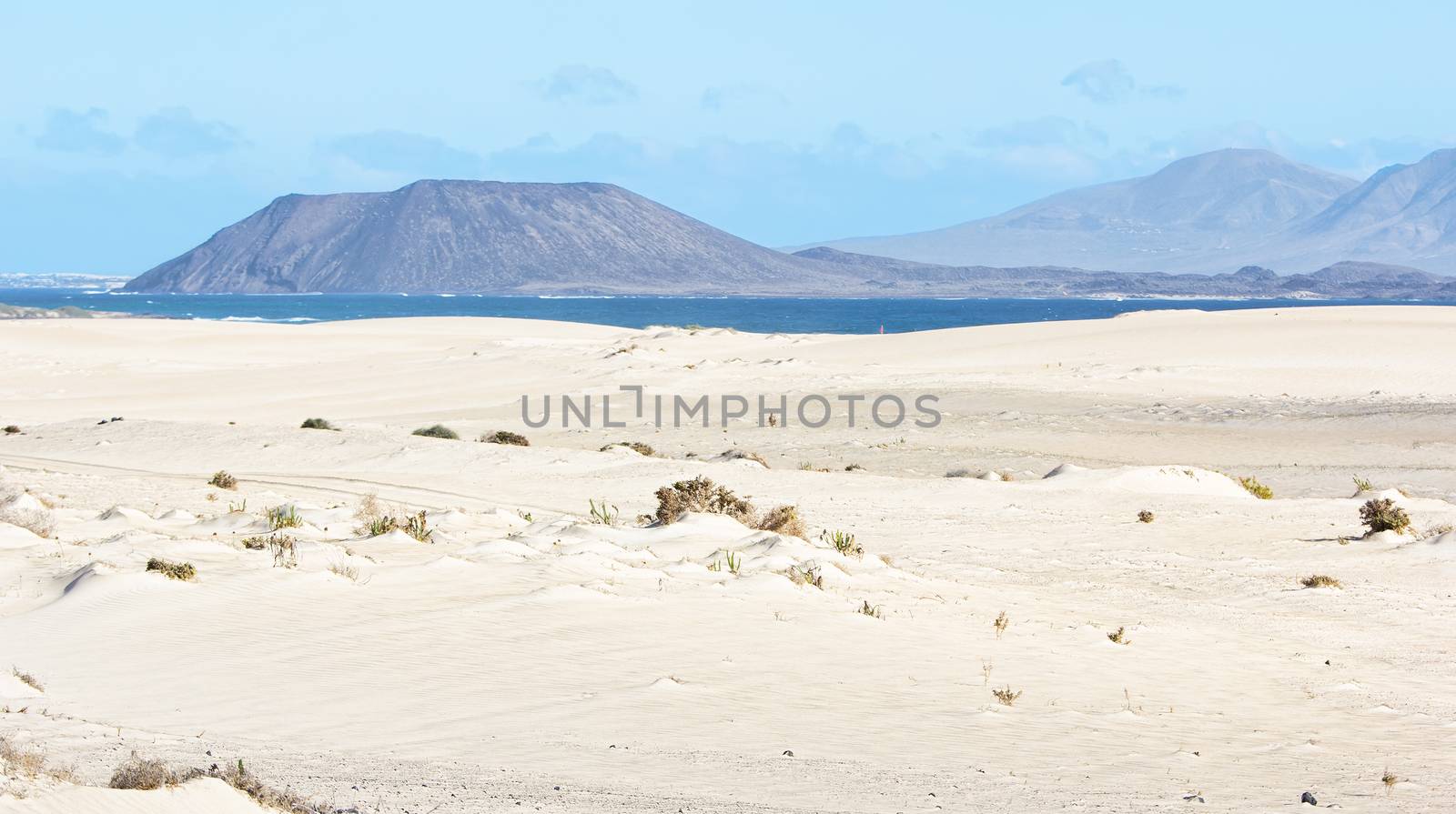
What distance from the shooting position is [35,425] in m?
27.2

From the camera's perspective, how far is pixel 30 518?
1233cm

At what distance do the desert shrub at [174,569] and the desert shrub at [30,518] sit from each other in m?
2.71

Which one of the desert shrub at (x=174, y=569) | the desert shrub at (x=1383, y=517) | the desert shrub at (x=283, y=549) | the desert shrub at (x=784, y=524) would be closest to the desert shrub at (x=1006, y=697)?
the desert shrub at (x=283, y=549)

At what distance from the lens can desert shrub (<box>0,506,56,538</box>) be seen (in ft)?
39.5

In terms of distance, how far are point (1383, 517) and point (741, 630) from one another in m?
8.09

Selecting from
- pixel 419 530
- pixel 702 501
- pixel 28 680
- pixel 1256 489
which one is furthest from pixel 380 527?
pixel 1256 489

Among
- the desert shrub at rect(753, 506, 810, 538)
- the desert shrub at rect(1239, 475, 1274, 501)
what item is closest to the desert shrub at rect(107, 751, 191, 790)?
the desert shrub at rect(753, 506, 810, 538)

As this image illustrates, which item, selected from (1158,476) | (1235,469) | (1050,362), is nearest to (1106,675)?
(1158,476)

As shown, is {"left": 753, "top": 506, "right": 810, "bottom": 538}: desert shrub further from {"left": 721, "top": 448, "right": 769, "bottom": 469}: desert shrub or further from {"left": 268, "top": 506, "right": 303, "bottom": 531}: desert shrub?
{"left": 721, "top": 448, "right": 769, "bottom": 469}: desert shrub

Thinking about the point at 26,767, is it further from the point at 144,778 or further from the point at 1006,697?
the point at 1006,697

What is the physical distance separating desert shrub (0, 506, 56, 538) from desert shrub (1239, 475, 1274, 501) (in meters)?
13.2

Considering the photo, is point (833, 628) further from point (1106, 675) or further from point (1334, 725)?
point (1334, 725)

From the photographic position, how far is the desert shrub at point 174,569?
9.57 m

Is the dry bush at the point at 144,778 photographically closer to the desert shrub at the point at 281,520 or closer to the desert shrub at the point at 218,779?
the desert shrub at the point at 218,779
